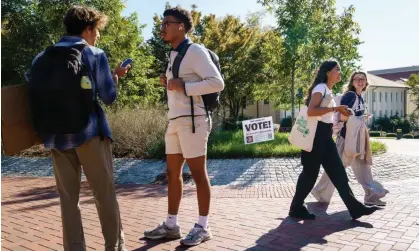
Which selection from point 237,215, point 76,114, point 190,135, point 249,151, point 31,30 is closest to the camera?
point 76,114

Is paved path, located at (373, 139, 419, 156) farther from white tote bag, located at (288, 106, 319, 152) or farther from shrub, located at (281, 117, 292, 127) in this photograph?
shrub, located at (281, 117, 292, 127)

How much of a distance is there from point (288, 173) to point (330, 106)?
4509 mm

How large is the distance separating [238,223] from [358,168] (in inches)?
91.6

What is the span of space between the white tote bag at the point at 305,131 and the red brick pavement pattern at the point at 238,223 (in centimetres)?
93

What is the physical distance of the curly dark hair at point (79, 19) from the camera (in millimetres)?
2783

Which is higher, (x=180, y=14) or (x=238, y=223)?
(x=180, y=14)

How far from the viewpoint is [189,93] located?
3.45 meters

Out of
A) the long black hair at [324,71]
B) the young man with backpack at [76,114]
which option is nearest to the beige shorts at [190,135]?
the young man with backpack at [76,114]

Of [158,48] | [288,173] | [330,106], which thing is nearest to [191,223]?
[330,106]

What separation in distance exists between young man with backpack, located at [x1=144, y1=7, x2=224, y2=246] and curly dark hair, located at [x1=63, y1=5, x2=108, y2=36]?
880 mm

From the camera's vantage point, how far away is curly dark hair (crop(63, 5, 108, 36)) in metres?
2.78

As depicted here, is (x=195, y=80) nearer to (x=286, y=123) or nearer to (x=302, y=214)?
(x=302, y=214)

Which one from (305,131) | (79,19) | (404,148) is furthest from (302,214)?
(404,148)

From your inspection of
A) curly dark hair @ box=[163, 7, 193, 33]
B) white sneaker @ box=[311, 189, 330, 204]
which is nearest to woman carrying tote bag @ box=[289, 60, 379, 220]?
white sneaker @ box=[311, 189, 330, 204]
